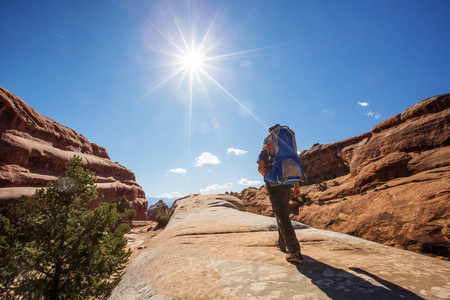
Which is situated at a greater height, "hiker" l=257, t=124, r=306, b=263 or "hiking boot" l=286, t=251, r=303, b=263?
"hiker" l=257, t=124, r=306, b=263

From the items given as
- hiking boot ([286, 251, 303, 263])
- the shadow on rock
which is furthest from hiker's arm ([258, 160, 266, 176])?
the shadow on rock

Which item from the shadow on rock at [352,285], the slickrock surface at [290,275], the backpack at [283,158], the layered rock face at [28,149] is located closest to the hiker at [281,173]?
the backpack at [283,158]

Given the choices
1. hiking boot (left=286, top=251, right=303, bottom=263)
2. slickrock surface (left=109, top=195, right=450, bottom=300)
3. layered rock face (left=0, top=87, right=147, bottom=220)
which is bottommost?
slickrock surface (left=109, top=195, right=450, bottom=300)

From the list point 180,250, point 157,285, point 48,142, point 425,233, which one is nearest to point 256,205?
point 425,233

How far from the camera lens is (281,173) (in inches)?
132

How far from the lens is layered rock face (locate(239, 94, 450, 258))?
6.94 meters

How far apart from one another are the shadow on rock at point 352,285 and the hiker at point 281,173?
0.60 meters

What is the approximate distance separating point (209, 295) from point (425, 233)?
8.91 meters

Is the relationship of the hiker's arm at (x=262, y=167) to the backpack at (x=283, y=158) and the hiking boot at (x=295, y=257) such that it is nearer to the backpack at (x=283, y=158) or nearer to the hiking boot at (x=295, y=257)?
the backpack at (x=283, y=158)

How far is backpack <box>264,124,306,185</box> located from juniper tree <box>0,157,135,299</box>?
4648 millimetres

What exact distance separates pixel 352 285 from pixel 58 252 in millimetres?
5861

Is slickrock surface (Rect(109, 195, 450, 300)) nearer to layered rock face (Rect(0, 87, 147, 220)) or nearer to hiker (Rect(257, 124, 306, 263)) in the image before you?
hiker (Rect(257, 124, 306, 263))

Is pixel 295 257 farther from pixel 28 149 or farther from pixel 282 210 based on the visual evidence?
pixel 28 149

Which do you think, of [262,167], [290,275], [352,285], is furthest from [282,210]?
[352,285]
